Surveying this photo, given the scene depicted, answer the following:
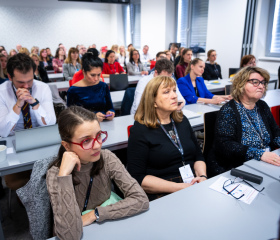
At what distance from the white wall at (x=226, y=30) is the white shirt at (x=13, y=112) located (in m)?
5.99

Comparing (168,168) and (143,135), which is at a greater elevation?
(143,135)

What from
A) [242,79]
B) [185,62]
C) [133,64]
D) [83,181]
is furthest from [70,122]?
[133,64]

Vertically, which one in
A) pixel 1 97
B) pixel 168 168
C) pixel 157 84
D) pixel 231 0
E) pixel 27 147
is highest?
pixel 231 0

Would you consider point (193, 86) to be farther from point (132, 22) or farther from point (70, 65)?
point (132, 22)

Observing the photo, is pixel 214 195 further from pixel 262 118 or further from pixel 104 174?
pixel 262 118

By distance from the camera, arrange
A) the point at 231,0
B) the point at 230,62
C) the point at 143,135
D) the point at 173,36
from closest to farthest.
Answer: the point at 143,135
the point at 231,0
the point at 230,62
the point at 173,36

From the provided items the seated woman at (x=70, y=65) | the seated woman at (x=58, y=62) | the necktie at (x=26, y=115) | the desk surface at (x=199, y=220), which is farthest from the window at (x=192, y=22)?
the desk surface at (x=199, y=220)

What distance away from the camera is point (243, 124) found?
6.23 feet

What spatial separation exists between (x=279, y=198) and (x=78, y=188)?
107 cm

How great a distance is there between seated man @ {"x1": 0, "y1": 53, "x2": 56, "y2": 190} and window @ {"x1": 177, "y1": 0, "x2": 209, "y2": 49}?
23.5 ft

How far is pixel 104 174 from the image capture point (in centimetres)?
130

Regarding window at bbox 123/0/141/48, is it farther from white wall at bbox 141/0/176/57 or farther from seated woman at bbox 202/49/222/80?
seated woman at bbox 202/49/222/80

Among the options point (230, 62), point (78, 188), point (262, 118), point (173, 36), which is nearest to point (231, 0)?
point (230, 62)

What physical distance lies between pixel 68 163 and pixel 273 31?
23.0ft
